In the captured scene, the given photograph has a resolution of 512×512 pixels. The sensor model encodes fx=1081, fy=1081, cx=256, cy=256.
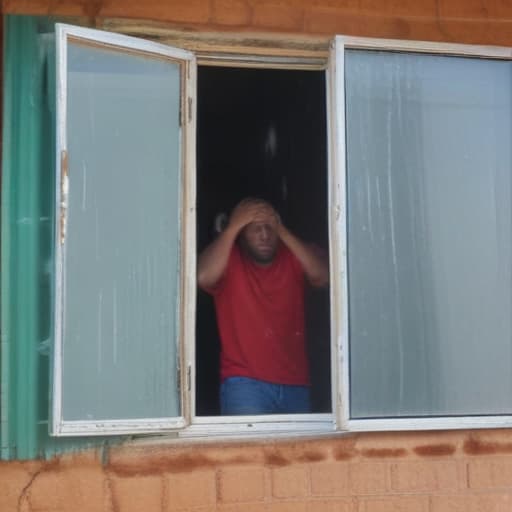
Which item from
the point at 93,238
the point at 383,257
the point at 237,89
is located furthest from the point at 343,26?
the point at 237,89

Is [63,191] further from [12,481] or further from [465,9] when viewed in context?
[465,9]

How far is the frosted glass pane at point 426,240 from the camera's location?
157 inches

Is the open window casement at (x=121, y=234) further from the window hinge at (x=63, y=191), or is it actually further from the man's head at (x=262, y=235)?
the man's head at (x=262, y=235)

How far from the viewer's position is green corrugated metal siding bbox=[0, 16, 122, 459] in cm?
374

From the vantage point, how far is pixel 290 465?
396cm

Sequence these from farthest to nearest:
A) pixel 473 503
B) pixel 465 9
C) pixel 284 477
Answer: pixel 465 9 < pixel 473 503 < pixel 284 477

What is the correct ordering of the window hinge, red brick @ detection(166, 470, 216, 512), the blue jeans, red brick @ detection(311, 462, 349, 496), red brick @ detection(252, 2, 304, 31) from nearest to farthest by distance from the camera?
the window hinge < red brick @ detection(166, 470, 216, 512) < red brick @ detection(311, 462, 349, 496) < red brick @ detection(252, 2, 304, 31) < the blue jeans

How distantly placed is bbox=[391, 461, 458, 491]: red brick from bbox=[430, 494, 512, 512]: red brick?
0.14 feet

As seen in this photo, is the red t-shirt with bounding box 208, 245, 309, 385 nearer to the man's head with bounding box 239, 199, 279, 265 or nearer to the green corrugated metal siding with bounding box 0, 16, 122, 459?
the man's head with bounding box 239, 199, 279, 265

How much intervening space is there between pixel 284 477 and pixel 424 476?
0.53m

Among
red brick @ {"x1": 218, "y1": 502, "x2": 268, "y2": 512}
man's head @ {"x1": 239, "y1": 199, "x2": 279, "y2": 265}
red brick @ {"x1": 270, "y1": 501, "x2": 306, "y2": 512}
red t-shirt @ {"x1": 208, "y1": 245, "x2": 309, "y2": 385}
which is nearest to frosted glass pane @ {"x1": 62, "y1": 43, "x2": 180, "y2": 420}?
red brick @ {"x1": 218, "y1": 502, "x2": 268, "y2": 512}

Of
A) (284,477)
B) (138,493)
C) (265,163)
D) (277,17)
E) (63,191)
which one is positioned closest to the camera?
(63,191)

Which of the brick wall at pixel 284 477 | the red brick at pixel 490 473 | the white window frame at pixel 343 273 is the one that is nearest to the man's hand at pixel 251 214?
the white window frame at pixel 343 273

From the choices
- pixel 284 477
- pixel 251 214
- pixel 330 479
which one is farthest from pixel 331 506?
pixel 251 214
